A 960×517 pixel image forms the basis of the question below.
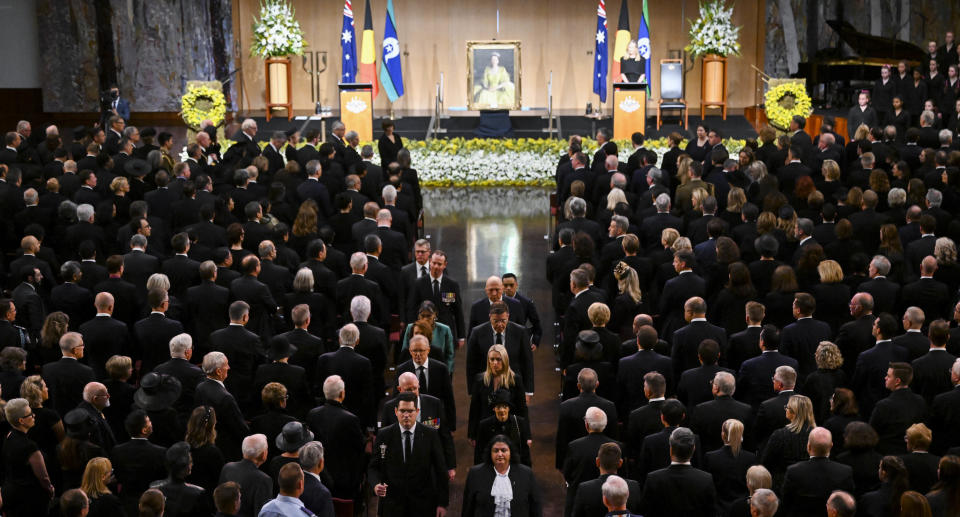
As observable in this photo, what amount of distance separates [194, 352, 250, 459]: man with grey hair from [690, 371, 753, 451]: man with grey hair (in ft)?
9.71

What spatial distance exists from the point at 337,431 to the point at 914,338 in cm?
432

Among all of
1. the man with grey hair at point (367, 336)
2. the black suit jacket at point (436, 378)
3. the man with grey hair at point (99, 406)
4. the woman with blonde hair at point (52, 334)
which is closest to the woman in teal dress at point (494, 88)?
the man with grey hair at point (367, 336)

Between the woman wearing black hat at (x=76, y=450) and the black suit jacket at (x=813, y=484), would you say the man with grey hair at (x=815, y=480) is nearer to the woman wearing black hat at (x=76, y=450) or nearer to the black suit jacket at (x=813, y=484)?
the black suit jacket at (x=813, y=484)

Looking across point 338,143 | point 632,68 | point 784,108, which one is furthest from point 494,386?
point 784,108

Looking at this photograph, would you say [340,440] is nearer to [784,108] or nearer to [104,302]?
[104,302]

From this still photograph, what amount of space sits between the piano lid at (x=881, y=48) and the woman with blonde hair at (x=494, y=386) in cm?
1778

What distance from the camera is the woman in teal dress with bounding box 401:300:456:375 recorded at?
8.27 meters

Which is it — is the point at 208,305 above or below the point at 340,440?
above

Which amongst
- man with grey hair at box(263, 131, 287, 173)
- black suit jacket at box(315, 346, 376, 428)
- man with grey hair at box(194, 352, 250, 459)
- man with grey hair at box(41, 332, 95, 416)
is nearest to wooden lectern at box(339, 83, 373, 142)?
man with grey hair at box(263, 131, 287, 173)

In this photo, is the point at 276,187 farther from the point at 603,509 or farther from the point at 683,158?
the point at 603,509

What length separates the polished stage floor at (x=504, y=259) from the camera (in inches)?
369

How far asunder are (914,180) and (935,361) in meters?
4.49

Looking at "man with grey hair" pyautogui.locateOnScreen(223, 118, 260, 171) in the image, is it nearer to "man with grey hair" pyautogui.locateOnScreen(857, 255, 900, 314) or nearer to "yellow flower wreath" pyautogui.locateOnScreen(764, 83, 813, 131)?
"man with grey hair" pyautogui.locateOnScreen(857, 255, 900, 314)

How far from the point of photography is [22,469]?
705cm
